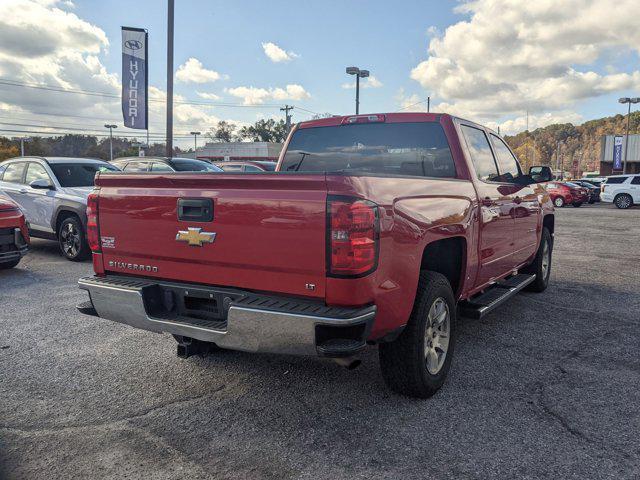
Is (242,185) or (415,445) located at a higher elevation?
(242,185)

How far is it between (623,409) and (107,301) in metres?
3.48

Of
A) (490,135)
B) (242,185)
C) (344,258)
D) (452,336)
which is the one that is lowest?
(452,336)

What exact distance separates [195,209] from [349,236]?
1.07 metres

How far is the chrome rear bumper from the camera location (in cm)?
281

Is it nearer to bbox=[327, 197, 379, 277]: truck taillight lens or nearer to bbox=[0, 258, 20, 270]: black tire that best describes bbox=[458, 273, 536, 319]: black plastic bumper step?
bbox=[327, 197, 379, 277]: truck taillight lens

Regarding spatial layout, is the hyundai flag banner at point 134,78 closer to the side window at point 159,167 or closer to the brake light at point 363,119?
the side window at point 159,167

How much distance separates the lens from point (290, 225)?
293cm

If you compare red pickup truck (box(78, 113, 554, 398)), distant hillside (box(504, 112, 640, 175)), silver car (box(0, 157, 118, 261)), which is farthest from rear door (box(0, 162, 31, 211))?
distant hillside (box(504, 112, 640, 175))

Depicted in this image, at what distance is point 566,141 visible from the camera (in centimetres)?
18000

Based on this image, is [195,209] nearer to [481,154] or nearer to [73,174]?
[481,154]

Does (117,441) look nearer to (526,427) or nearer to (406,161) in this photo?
(526,427)

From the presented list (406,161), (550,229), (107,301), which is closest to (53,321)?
(107,301)

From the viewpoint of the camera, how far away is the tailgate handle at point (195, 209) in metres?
3.22

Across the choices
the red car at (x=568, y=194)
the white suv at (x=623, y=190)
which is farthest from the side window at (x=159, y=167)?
the white suv at (x=623, y=190)
